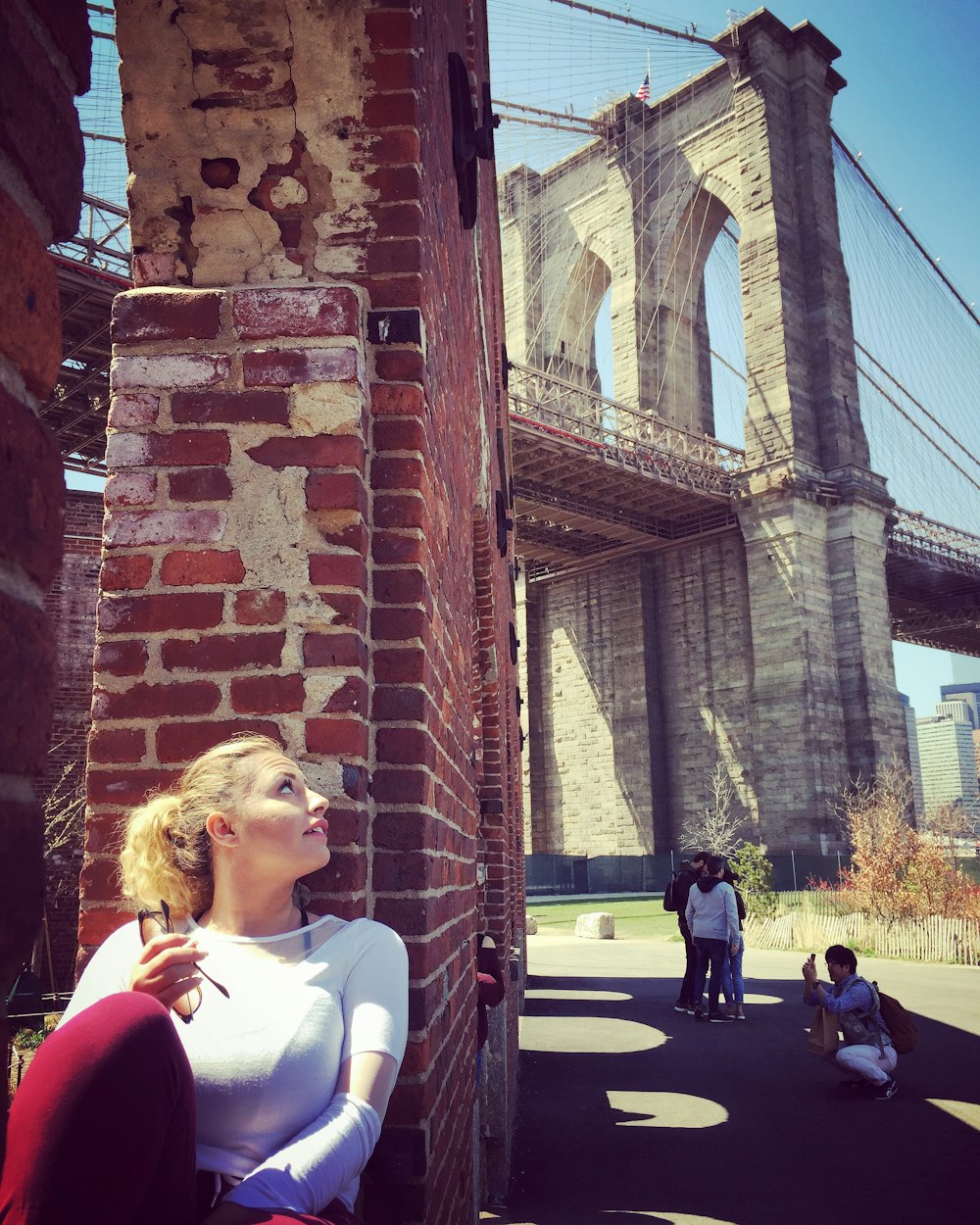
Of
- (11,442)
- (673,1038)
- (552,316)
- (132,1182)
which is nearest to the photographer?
(11,442)

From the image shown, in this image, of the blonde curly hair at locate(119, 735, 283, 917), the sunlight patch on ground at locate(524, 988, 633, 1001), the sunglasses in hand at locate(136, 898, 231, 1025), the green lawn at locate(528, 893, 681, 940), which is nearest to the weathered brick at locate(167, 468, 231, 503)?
the blonde curly hair at locate(119, 735, 283, 917)

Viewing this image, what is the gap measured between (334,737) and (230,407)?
0.70m

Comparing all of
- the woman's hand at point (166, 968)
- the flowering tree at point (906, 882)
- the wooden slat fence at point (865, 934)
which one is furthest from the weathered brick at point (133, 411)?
the flowering tree at point (906, 882)

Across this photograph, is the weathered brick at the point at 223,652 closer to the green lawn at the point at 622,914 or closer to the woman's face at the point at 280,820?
the woman's face at the point at 280,820

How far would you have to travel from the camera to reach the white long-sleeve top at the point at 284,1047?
4.10ft

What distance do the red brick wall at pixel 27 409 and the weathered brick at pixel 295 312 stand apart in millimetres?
1102

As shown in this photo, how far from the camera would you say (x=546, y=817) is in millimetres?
29000

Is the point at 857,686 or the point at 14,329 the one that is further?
the point at 857,686

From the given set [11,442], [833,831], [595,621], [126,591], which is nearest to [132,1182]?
[11,442]

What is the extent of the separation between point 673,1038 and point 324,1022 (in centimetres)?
669

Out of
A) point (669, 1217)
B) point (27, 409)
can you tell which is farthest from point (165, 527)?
point (669, 1217)

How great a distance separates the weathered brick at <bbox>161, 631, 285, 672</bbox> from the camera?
6.06ft

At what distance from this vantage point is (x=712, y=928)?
8.10 m

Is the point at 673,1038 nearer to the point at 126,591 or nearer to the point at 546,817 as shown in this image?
the point at 126,591
